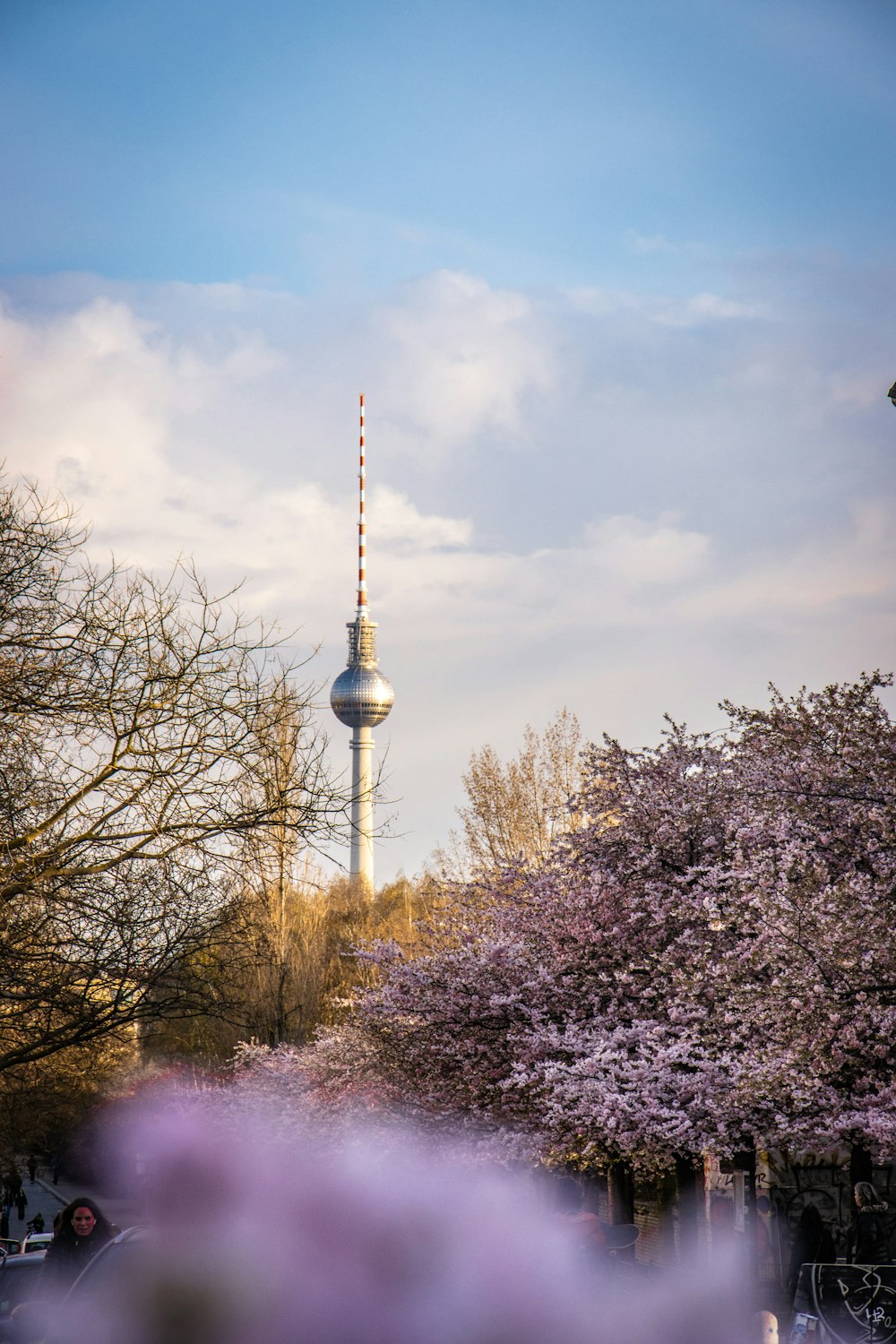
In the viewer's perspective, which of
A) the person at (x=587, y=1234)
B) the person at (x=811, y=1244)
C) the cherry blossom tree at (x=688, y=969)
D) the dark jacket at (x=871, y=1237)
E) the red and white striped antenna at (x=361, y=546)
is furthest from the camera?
the red and white striped antenna at (x=361, y=546)

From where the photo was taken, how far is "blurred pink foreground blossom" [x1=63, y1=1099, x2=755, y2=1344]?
8820mm

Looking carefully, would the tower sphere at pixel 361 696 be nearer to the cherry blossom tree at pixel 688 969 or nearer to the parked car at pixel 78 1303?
the cherry blossom tree at pixel 688 969

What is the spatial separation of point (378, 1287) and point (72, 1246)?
3090 millimetres

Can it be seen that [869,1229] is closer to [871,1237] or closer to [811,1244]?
[871,1237]

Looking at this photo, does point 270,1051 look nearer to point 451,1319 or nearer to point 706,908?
point 706,908

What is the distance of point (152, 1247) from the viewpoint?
1017 centimetres

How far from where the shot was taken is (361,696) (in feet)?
555

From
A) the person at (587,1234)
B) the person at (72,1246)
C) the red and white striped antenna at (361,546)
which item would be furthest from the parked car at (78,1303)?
the red and white striped antenna at (361,546)

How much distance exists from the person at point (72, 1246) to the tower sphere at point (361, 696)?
156537mm

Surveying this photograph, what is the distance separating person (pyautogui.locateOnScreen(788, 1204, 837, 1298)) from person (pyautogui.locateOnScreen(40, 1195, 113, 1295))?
33.5 feet

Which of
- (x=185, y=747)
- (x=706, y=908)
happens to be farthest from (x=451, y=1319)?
(x=706, y=908)

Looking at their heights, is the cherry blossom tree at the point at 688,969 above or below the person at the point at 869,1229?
above

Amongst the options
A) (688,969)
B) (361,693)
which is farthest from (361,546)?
(688,969)

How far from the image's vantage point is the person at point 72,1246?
1097 centimetres
